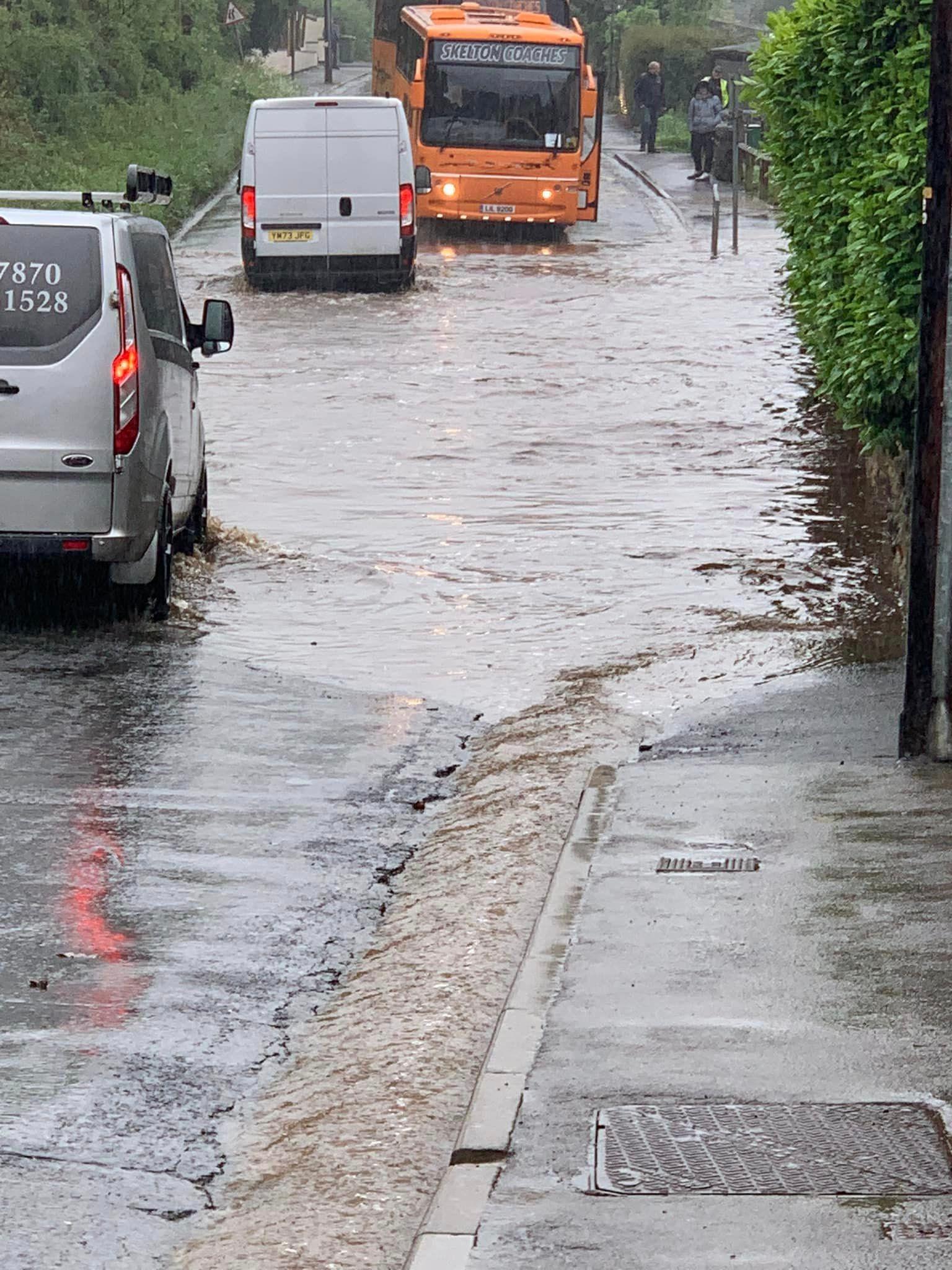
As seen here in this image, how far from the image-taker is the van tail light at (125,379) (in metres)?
10.3

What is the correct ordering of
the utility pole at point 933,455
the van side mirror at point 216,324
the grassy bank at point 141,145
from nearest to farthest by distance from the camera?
the utility pole at point 933,455
the van side mirror at point 216,324
the grassy bank at point 141,145

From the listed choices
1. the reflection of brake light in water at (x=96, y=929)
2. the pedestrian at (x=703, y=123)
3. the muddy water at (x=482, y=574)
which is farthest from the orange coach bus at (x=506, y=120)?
the reflection of brake light in water at (x=96, y=929)

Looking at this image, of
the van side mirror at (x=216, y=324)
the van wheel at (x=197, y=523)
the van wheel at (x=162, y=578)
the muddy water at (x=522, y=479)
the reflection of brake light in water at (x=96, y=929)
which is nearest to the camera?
the reflection of brake light in water at (x=96, y=929)

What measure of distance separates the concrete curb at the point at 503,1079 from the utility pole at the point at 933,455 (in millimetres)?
1494

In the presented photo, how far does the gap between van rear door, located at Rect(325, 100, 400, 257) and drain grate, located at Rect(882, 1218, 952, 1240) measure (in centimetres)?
2395

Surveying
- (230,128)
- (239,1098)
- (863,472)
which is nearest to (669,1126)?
(239,1098)

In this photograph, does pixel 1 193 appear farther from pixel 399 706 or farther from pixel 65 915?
pixel 65 915

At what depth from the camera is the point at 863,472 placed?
54.7ft

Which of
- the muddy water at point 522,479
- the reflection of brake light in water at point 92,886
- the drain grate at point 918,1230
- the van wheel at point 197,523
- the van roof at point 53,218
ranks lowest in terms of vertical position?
the muddy water at point 522,479

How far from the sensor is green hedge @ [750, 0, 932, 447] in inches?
412

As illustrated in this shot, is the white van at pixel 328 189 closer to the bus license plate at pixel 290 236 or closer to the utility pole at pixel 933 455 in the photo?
the bus license plate at pixel 290 236

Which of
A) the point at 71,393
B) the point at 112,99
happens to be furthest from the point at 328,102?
the point at 112,99

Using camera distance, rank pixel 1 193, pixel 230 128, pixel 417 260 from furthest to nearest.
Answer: pixel 230 128, pixel 417 260, pixel 1 193

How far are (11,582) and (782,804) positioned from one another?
541cm
